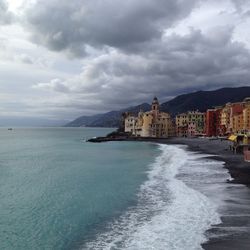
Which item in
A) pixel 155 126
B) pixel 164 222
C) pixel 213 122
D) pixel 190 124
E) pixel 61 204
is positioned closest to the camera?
pixel 164 222

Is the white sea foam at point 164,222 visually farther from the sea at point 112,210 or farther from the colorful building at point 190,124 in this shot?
the colorful building at point 190,124

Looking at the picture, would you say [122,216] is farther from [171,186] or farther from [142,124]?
[142,124]

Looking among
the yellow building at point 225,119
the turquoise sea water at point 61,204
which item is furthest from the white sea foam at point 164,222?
the yellow building at point 225,119

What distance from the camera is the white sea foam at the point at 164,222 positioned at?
21164 mm

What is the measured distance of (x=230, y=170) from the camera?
5203 cm

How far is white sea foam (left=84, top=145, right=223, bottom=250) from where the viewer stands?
21.2 metres

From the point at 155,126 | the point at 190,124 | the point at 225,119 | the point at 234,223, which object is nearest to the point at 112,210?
the point at 234,223

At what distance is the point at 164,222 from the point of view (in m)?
25.5

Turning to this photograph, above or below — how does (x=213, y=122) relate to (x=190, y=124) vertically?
above

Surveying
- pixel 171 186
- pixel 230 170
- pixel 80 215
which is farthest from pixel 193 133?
pixel 80 215

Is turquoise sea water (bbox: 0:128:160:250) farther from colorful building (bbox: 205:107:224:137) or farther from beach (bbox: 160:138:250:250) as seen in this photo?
colorful building (bbox: 205:107:224:137)

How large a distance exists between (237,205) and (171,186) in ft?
36.2

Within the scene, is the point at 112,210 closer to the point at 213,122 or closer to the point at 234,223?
the point at 234,223

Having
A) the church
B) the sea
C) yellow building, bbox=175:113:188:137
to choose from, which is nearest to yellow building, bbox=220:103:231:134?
yellow building, bbox=175:113:188:137
